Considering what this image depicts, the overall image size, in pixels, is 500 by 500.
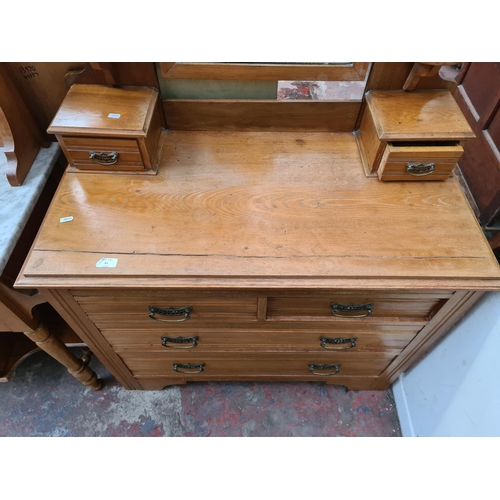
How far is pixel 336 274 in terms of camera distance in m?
0.87

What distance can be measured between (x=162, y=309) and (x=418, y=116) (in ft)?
3.10

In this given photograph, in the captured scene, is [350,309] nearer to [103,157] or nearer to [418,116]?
[418,116]

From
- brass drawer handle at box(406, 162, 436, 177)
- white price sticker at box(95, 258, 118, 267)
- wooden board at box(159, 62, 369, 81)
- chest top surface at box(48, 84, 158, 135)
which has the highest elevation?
wooden board at box(159, 62, 369, 81)

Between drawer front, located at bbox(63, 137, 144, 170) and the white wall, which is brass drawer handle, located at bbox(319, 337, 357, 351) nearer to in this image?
the white wall

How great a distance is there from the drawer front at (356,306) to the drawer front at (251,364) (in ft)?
0.93

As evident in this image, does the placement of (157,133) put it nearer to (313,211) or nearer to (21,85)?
(21,85)

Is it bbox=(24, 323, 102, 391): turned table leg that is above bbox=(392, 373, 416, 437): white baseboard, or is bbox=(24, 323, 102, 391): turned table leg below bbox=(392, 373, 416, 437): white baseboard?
above

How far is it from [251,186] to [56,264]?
1.89 ft

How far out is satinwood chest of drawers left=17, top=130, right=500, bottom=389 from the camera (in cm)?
88

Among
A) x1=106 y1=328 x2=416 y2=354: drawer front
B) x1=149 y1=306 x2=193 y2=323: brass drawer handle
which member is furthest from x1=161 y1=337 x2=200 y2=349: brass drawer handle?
x1=149 y1=306 x2=193 y2=323: brass drawer handle

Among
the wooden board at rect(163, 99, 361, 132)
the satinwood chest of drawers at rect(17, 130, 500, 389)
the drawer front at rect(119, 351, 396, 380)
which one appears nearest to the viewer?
the satinwood chest of drawers at rect(17, 130, 500, 389)

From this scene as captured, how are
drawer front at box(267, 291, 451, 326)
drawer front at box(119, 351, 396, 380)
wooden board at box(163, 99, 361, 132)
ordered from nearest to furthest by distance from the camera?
1. drawer front at box(267, 291, 451, 326)
2. wooden board at box(163, 99, 361, 132)
3. drawer front at box(119, 351, 396, 380)

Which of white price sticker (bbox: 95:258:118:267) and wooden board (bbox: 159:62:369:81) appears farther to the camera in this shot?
wooden board (bbox: 159:62:369:81)

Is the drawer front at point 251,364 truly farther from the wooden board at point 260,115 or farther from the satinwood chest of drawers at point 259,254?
the wooden board at point 260,115
